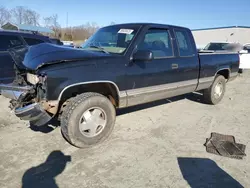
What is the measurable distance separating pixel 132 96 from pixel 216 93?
3276mm

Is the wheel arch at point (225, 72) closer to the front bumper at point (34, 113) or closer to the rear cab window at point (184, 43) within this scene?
the rear cab window at point (184, 43)

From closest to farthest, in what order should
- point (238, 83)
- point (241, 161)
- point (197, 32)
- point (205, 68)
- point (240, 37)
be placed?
point (241, 161) → point (205, 68) → point (238, 83) → point (240, 37) → point (197, 32)

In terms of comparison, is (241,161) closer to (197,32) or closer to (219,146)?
(219,146)

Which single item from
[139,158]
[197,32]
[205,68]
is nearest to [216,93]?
[205,68]

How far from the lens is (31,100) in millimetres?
3566

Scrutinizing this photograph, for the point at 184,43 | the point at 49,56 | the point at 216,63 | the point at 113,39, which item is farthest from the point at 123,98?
the point at 216,63

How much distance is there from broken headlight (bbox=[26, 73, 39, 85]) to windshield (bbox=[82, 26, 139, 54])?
1226 mm

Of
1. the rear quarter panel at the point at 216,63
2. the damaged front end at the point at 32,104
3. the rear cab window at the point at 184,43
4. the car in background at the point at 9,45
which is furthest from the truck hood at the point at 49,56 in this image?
the rear quarter panel at the point at 216,63

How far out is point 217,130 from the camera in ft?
14.6

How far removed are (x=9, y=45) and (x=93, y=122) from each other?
423cm

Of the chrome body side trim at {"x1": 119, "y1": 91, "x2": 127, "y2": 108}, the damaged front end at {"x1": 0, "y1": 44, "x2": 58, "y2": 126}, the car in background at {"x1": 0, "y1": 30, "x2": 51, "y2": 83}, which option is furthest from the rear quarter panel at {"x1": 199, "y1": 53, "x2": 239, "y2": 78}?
the car in background at {"x1": 0, "y1": 30, "x2": 51, "y2": 83}

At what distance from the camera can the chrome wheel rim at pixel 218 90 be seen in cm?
619

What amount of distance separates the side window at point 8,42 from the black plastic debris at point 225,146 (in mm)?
5637

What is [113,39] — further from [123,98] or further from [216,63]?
[216,63]
